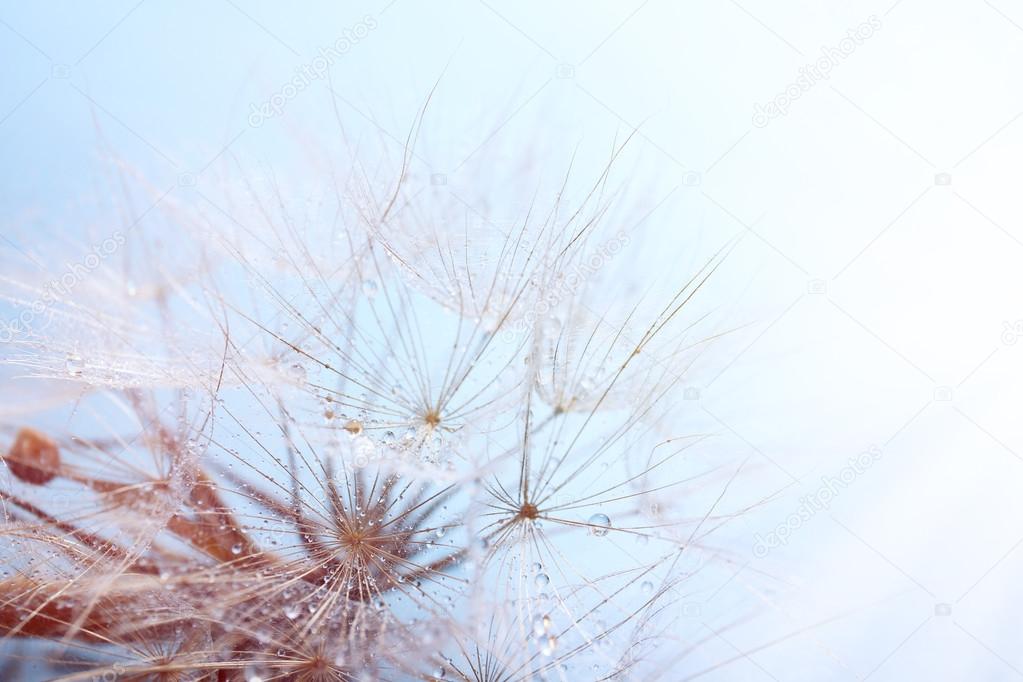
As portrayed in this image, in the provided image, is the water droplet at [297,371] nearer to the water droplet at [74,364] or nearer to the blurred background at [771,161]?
the water droplet at [74,364]

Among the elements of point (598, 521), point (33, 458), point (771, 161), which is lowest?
point (598, 521)

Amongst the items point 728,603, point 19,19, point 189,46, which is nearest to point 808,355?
point 728,603

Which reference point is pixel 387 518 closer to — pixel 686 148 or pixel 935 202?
pixel 686 148

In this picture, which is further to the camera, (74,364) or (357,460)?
(74,364)

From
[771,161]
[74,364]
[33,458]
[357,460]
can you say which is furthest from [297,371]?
[771,161]

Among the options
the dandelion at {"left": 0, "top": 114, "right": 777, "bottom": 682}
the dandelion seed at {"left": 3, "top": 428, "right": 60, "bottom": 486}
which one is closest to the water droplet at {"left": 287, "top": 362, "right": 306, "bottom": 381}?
the dandelion at {"left": 0, "top": 114, "right": 777, "bottom": 682}

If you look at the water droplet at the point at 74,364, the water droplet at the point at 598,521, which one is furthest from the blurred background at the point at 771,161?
the water droplet at the point at 598,521

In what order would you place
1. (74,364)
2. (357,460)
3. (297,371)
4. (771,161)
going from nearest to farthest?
1. (357,460)
2. (297,371)
3. (74,364)
4. (771,161)

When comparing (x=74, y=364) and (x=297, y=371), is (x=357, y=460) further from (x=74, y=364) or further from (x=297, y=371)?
(x=74, y=364)
